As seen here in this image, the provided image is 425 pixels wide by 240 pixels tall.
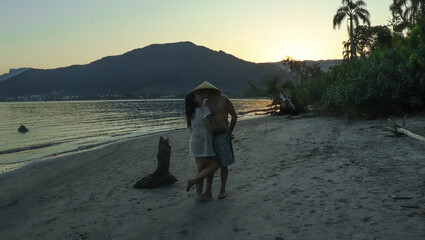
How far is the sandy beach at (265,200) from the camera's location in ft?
12.2

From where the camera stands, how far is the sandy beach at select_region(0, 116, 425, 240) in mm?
3730

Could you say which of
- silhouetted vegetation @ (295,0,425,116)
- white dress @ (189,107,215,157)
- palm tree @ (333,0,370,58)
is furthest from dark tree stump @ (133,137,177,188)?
palm tree @ (333,0,370,58)

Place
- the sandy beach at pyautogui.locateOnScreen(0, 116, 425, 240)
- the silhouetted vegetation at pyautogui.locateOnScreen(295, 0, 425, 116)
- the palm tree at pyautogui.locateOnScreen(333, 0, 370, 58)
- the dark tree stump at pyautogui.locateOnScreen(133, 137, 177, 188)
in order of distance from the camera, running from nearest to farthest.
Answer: the sandy beach at pyautogui.locateOnScreen(0, 116, 425, 240)
the dark tree stump at pyautogui.locateOnScreen(133, 137, 177, 188)
the silhouetted vegetation at pyautogui.locateOnScreen(295, 0, 425, 116)
the palm tree at pyautogui.locateOnScreen(333, 0, 370, 58)

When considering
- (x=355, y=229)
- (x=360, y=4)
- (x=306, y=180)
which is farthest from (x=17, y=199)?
(x=360, y=4)

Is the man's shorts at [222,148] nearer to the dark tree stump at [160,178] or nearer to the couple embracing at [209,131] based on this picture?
the couple embracing at [209,131]

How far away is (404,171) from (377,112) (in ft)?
27.7

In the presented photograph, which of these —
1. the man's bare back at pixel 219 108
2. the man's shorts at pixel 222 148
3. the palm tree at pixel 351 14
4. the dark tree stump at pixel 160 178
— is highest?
the palm tree at pixel 351 14

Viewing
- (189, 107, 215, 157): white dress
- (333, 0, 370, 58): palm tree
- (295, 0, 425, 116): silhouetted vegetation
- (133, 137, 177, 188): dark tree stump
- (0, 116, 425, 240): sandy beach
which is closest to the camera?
(0, 116, 425, 240): sandy beach

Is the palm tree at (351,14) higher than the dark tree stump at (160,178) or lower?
higher

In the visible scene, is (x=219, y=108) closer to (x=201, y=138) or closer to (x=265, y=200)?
(x=201, y=138)

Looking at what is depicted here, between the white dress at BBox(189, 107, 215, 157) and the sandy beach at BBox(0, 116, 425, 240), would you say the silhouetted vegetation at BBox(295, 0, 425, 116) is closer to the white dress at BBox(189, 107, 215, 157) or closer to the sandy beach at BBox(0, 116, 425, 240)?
the sandy beach at BBox(0, 116, 425, 240)

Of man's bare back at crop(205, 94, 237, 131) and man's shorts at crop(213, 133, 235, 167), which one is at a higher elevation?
man's bare back at crop(205, 94, 237, 131)

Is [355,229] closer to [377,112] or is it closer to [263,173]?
[263,173]

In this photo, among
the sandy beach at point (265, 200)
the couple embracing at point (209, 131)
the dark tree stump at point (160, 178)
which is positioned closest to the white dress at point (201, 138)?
the couple embracing at point (209, 131)
